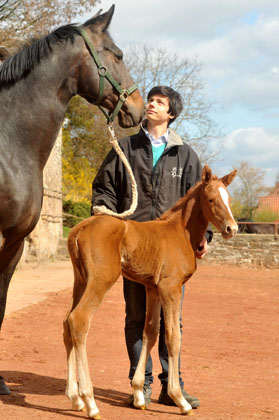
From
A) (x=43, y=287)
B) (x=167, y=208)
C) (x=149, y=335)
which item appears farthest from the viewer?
(x=43, y=287)

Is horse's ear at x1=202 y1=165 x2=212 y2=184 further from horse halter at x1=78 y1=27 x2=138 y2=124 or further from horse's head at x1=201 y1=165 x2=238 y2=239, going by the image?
horse halter at x1=78 y1=27 x2=138 y2=124

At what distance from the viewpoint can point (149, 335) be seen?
4.72 metres

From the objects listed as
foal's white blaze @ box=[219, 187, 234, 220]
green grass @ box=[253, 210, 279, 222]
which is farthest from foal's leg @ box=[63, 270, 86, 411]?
green grass @ box=[253, 210, 279, 222]

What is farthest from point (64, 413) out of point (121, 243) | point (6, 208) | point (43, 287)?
point (43, 287)

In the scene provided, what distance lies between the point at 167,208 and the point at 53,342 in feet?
11.3

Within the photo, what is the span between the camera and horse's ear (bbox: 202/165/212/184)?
4.61m

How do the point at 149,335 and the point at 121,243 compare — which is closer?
the point at 121,243

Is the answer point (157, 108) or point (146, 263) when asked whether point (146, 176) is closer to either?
point (157, 108)

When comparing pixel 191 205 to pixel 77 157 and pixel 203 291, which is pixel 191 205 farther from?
pixel 77 157

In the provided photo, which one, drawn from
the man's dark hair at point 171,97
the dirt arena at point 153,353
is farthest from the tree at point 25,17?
the man's dark hair at point 171,97

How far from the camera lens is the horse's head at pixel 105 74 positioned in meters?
4.11

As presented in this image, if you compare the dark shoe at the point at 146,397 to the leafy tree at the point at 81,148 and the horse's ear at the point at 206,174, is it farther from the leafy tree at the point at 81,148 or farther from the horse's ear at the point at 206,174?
the leafy tree at the point at 81,148

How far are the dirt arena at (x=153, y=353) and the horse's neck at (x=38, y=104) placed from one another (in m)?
1.90

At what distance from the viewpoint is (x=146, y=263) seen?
439 cm
